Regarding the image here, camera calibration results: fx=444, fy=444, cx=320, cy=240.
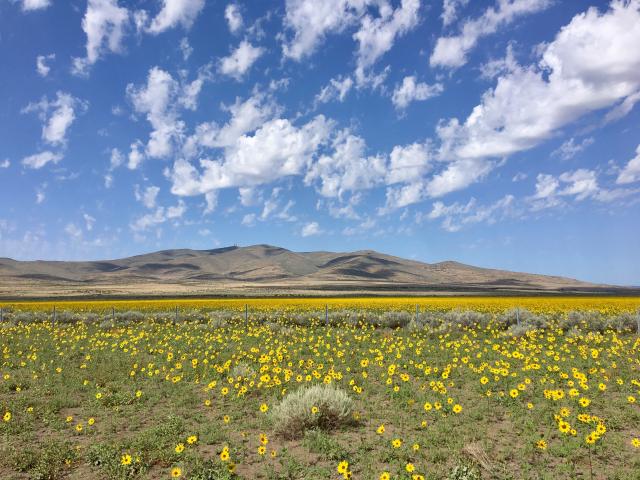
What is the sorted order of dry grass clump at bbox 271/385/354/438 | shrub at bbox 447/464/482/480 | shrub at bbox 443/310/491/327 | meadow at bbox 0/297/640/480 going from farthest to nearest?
shrub at bbox 443/310/491/327 < dry grass clump at bbox 271/385/354/438 < meadow at bbox 0/297/640/480 < shrub at bbox 447/464/482/480

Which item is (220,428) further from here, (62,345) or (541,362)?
(62,345)

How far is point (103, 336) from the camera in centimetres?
2155

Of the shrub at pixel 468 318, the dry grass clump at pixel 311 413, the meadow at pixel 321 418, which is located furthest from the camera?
the shrub at pixel 468 318

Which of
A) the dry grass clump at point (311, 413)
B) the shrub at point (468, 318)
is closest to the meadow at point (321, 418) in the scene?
the dry grass clump at point (311, 413)

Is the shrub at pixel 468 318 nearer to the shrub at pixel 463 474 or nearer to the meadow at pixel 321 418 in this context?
the meadow at pixel 321 418

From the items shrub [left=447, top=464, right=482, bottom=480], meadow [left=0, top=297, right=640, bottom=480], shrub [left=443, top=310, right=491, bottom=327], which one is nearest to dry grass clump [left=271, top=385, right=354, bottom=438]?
meadow [left=0, top=297, right=640, bottom=480]

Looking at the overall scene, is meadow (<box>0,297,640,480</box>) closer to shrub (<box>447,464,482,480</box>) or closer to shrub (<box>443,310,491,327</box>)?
shrub (<box>447,464,482,480</box>)

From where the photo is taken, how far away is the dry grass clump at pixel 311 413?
9055 millimetres

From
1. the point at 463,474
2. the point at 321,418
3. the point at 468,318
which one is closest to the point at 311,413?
the point at 321,418

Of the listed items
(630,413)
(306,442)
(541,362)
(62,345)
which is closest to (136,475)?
(306,442)

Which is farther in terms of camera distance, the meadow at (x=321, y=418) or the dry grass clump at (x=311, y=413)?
the dry grass clump at (x=311, y=413)

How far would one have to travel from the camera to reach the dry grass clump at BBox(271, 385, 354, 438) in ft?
29.7

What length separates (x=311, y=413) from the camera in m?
9.16

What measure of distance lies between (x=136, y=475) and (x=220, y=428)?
2193 mm
